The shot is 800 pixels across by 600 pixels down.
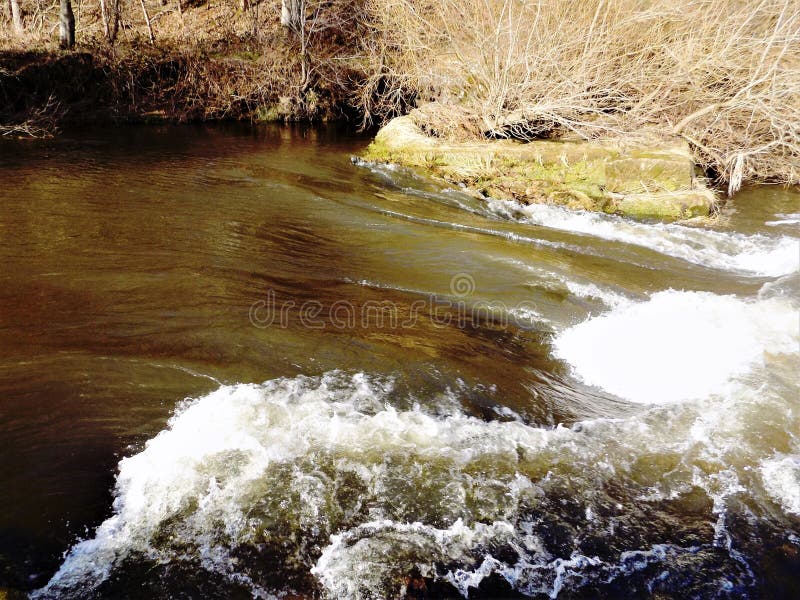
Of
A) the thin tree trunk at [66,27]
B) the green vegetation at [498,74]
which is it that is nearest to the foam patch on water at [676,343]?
the green vegetation at [498,74]

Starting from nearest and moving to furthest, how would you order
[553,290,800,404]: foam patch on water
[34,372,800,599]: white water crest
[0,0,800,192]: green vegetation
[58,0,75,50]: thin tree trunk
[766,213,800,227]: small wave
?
1. [34,372,800,599]: white water crest
2. [553,290,800,404]: foam patch on water
3. [766,213,800,227]: small wave
4. [0,0,800,192]: green vegetation
5. [58,0,75,50]: thin tree trunk

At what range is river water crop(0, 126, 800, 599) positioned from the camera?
322 cm

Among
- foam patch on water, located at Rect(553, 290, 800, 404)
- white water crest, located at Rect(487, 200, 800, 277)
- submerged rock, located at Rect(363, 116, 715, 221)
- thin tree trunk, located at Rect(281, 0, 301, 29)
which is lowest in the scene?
foam patch on water, located at Rect(553, 290, 800, 404)

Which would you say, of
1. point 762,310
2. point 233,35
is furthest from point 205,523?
point 233,35

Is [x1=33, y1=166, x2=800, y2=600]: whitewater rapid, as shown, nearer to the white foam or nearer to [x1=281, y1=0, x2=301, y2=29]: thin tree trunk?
the white foam

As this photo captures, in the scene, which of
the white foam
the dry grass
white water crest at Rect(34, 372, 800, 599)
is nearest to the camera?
white water crest at Rect(34, 372, 800, 599)

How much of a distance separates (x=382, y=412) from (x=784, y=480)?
3150mm

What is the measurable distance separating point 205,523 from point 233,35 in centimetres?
2060

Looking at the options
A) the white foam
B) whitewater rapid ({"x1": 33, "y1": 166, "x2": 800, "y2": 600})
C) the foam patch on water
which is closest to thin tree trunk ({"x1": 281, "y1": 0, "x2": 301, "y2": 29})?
the foam patch on water

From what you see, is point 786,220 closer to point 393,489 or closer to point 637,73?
point 637,73

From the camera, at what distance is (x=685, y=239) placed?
30.2 ft

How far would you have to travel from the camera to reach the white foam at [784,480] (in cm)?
391

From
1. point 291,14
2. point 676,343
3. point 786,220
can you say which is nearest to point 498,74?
point 786,220

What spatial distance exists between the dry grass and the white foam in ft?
31.9
